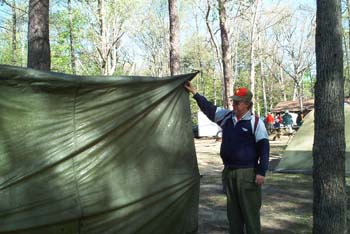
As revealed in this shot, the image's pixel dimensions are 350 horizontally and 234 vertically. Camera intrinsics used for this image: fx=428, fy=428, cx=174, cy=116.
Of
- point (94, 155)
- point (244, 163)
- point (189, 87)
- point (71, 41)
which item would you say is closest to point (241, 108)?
point (244, 163)

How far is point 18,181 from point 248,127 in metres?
2.41

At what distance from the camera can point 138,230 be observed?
4.35m

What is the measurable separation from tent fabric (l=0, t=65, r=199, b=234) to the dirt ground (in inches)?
61.9

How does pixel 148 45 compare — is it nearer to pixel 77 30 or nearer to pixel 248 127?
pixel 77 30

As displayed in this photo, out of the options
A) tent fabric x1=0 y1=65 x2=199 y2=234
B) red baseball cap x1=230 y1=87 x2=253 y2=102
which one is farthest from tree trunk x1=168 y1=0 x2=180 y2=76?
red baseball cap x1=230 y1=87 x2=253 y2=102

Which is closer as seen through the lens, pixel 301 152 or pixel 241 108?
pixel 241 108

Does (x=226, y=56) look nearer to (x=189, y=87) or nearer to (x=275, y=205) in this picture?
(x=275, y=205)

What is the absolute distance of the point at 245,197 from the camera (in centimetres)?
459

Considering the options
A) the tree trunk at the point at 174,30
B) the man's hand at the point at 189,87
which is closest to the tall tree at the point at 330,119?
the man's hand at the point at 189,87

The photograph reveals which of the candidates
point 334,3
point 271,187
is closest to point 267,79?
point 271,187

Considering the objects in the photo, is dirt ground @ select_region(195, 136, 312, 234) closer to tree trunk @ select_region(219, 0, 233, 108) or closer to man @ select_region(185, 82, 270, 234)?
man @ select_region(185, 82, 270, 234)

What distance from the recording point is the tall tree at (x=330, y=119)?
15.5 feet

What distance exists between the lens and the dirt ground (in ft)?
20.2

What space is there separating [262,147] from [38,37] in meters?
4.89
